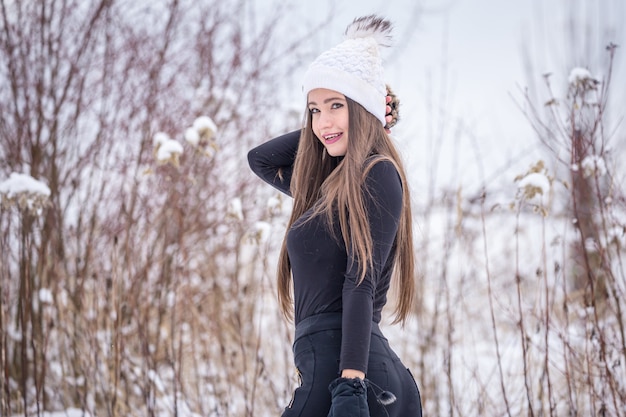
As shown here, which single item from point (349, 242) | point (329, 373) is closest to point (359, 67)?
point (349, 242)

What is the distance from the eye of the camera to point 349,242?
1813mm

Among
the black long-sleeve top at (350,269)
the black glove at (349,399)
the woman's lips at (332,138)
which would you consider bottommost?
the black glove at (349,399)

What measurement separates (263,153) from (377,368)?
964 mm

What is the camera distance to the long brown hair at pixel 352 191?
5.92 ft

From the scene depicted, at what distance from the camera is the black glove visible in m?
1.59

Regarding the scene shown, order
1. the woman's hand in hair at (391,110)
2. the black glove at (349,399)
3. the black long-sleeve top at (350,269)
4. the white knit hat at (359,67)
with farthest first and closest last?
the woman's hand in hair at (391,110)
the white knit hat at (359,67)
the black long-sleeve top at (350,269)
the black glove at (349,399)

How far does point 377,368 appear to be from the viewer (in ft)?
5.84

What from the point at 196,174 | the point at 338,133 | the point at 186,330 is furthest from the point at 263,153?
the point at 186,330

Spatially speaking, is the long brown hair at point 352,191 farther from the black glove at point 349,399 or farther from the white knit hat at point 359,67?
the black glove at point 349,399

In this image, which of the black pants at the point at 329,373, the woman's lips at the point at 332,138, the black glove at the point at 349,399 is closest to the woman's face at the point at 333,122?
the woman's lips at the point at 332,138

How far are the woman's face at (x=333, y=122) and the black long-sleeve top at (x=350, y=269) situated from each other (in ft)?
0.66

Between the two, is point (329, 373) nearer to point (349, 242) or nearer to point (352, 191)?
point (349, 242)

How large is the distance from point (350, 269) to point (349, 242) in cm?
8

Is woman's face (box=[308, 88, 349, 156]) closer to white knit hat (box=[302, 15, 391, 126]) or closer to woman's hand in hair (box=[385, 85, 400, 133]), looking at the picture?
white knit hat (box=[302, 15, 391, 126])
